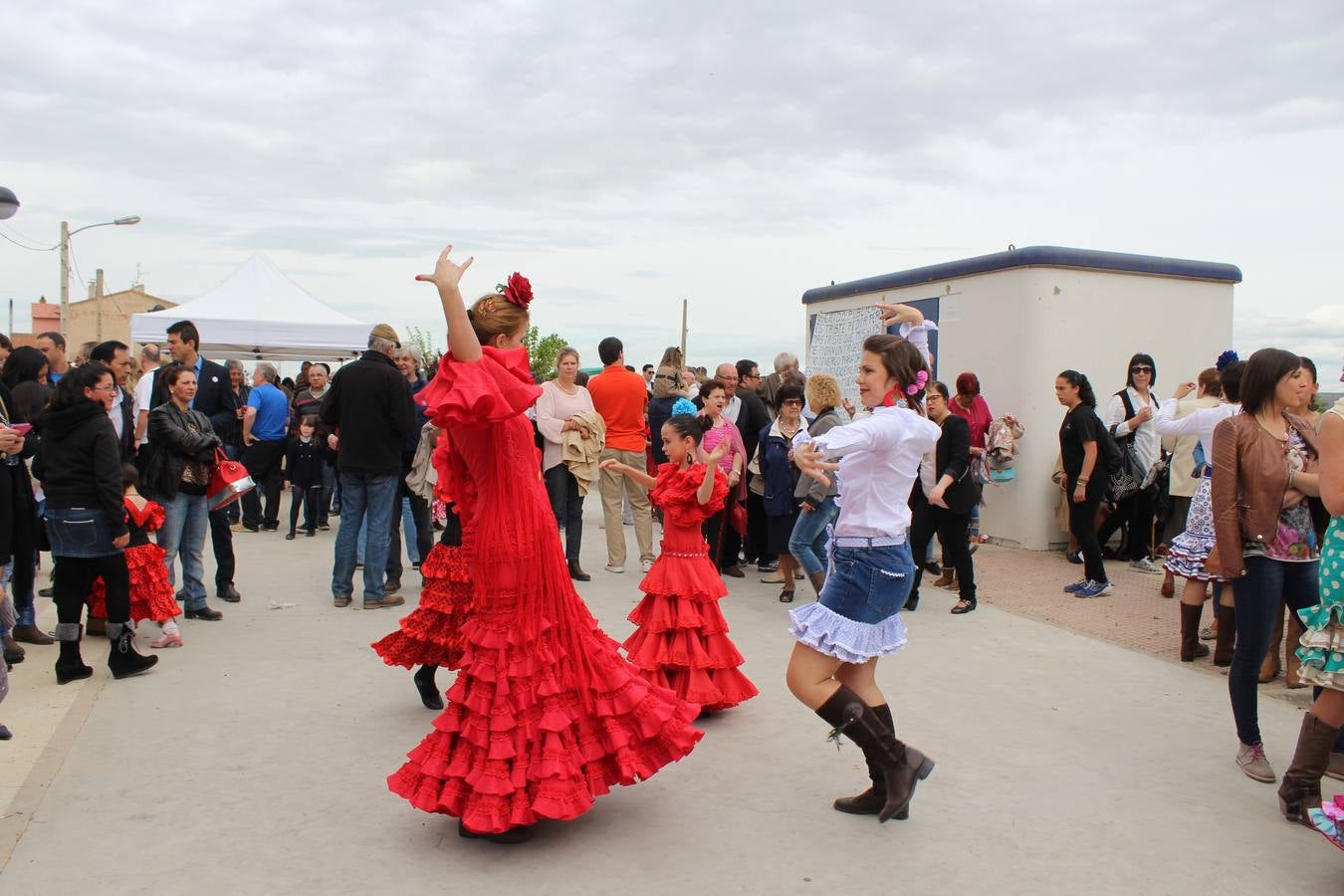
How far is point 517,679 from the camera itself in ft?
12.1

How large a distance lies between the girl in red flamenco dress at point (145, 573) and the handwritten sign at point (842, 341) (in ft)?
25.4

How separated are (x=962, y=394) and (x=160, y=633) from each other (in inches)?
296

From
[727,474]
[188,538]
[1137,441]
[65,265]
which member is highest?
[65,265]

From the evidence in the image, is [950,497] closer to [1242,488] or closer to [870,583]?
[1242,488]

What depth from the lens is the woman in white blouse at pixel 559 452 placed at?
9031mm

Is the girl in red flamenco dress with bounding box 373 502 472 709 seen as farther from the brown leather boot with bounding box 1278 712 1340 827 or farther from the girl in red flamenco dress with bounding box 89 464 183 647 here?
the brown leather boot with bounding box 1278 712 1340 827

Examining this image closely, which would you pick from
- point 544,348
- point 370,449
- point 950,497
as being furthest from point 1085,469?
point 544,348

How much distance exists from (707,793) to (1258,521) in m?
2.74

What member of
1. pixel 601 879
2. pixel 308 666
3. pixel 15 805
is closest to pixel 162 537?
pixel 308 666

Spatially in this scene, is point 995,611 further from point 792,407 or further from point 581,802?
point 581,802

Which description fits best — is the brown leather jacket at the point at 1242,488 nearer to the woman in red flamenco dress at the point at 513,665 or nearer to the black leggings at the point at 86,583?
the woman in red flamenco dress at the point at 513,665

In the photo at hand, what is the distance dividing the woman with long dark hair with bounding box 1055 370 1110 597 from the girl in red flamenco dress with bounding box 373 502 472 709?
550 cm

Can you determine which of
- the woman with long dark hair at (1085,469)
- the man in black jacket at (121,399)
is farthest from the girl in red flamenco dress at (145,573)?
the woman with long dark hair at (1085,469)

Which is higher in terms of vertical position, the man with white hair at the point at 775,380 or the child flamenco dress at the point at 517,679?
the man with white hair at the point at 775,380
